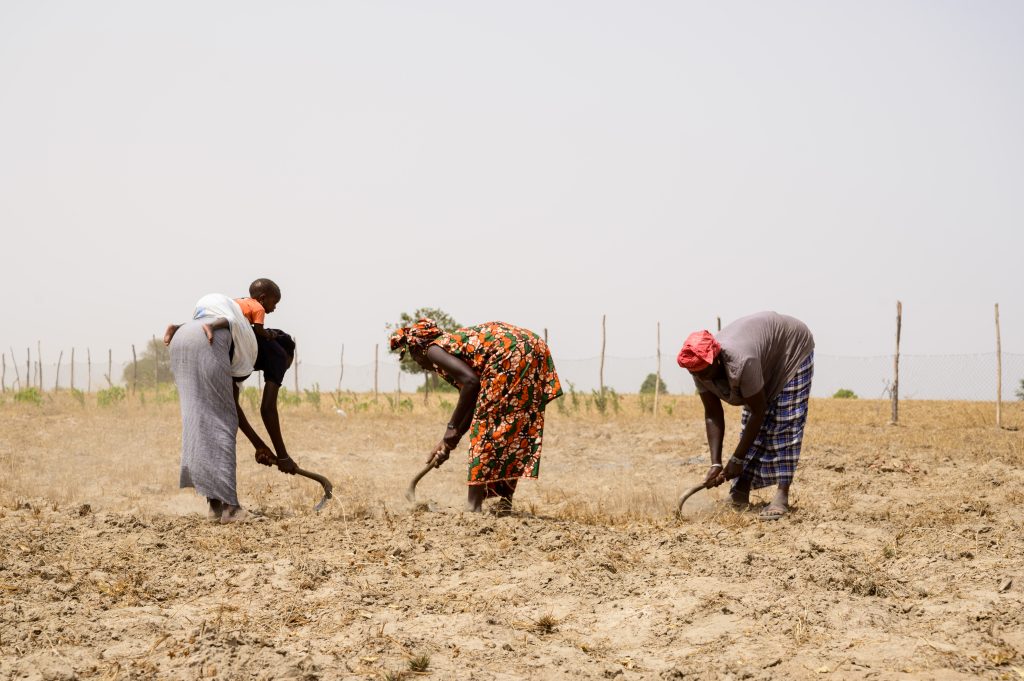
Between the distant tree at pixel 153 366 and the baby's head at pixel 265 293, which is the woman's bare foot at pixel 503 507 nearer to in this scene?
the baby's head at pixel 265 293

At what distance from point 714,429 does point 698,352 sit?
0.74 meters

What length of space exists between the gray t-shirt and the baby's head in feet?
8.65

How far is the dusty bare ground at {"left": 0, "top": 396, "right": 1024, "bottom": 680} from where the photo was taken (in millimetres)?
3059

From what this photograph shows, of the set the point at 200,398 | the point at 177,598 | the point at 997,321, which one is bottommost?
the point at 177,598

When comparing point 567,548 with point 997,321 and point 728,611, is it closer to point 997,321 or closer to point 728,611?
point 728,611

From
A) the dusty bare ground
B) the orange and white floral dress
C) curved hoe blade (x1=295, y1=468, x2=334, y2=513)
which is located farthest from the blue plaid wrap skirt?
curved hoe blade (x1=295, y1=468, x2=334, y2=513)

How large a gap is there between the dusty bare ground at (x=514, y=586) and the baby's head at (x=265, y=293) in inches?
51.1

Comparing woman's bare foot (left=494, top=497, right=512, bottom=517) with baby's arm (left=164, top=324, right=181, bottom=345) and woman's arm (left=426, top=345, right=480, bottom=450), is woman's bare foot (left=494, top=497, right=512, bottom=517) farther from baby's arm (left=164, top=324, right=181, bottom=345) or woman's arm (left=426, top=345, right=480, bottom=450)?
baby's arm (left=164, top=324, right=181, bottom=345)

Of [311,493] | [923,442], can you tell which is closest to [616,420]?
[923,442]

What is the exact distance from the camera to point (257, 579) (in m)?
4.04

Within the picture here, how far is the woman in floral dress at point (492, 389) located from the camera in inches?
209


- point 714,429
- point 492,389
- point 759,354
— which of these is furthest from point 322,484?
point 759,354

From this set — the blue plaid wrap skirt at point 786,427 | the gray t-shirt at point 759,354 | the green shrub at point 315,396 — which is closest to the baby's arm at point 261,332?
the gray t-shirt at point 759,354

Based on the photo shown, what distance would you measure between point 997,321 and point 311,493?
12552mm
